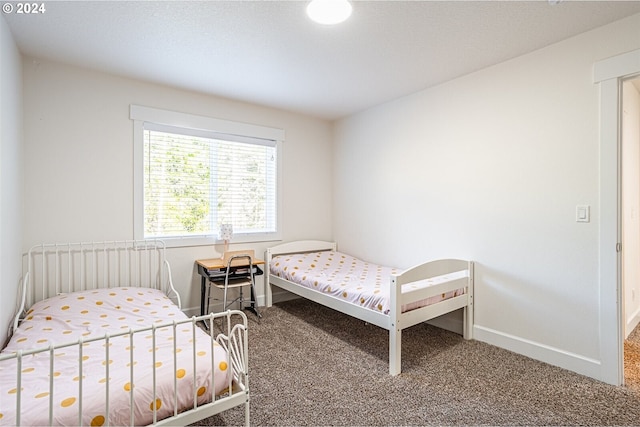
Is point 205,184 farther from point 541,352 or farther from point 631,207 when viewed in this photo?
point 631,207

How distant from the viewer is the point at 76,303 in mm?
2344

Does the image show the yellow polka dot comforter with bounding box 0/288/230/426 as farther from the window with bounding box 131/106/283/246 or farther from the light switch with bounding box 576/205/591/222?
the light switch with bounding box 576/205/591/222

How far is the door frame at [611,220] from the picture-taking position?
210 centimetres

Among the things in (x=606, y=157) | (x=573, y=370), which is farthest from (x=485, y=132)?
(x=573, y=370)

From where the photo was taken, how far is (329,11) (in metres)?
1.92

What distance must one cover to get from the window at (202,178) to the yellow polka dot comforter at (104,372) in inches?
46.0

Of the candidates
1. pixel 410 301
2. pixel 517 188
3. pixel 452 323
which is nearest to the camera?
pixel 410 301

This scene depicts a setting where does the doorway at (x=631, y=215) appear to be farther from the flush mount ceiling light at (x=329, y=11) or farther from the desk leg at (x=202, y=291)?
the desk leg at (x=202, y=291)

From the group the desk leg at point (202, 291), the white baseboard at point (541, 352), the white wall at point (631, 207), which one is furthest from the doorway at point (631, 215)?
the desk leg at point (202, 291)

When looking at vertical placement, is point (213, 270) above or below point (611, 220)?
below

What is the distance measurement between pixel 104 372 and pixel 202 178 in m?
2.28

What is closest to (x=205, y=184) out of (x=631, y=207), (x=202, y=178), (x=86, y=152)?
(x=202, y=178)

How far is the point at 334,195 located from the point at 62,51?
3103mm

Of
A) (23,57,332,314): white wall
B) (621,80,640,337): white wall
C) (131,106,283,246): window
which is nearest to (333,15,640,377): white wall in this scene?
(621,80,640,337): white wall
